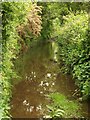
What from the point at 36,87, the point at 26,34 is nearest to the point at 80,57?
the point at 36,87

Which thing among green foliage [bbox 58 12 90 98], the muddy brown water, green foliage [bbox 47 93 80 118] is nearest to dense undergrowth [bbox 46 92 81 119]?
green foliage [bbox 47 93 80 118]

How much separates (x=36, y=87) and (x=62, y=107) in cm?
292

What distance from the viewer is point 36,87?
12.7 metres

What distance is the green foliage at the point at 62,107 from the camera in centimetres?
930

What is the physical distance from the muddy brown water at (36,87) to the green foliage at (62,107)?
0.79 ft

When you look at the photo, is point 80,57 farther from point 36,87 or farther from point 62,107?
point 62,107

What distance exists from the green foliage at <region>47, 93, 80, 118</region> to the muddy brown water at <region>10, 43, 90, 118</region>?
0.24m

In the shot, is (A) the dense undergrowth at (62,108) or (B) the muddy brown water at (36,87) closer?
(A) the dense undergrowth at (62,108)

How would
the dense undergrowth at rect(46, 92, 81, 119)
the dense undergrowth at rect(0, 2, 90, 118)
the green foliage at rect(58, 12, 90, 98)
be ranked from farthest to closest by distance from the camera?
the green foliage at rect(58, 12, 90, 98) < the dense undergrowth at rect(46, 92, 81, 119) < the dense undergrowth at rect(0, 2, 90, 118)

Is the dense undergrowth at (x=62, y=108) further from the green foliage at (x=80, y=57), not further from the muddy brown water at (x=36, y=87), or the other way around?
the green foliage at (x=80, y=57)

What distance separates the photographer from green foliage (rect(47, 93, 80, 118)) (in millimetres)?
9297

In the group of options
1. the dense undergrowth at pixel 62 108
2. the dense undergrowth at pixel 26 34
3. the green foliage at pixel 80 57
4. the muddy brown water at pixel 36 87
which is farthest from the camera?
the green foliage at pixel 80 57

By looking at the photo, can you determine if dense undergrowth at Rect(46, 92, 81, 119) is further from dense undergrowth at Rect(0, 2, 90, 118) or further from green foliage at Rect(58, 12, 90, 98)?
green foliage at Rect(58, 12, 90, 98)

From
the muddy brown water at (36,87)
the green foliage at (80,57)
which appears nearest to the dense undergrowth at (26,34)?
→ the green foliage at (80,57)
